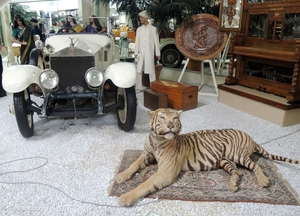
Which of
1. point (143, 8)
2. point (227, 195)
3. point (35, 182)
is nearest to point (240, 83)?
point (143, 8)

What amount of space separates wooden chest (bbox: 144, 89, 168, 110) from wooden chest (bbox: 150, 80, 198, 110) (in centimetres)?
15

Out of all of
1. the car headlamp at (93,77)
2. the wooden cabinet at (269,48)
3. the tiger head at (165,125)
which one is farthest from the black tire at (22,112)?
the wooden cabinet at (269,48)

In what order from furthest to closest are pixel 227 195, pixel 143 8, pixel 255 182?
pixel 143 8, pixel 255 182, pixel 227 195

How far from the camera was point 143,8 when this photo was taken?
16.9 feet

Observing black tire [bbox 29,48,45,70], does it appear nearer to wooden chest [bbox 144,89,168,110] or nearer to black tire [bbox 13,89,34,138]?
black tire [bbox 13,89,34,138]

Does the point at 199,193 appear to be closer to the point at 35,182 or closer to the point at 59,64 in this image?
the point at 35,182

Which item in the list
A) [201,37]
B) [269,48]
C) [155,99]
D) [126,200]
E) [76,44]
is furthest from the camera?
[201,37]

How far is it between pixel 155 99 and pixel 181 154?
176 centimetres

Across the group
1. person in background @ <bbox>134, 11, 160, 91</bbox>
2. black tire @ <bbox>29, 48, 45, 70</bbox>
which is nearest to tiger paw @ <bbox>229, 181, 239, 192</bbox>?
black tire @ <bbox>29, 48, 45, 70</bbox>

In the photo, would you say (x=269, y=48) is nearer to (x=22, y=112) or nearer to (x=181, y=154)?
(x=181, y=154)

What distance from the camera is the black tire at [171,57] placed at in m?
6.30

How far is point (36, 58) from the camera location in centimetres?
358

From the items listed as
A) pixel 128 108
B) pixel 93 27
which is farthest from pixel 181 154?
pixel 93 27

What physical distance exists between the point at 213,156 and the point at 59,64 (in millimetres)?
1897
